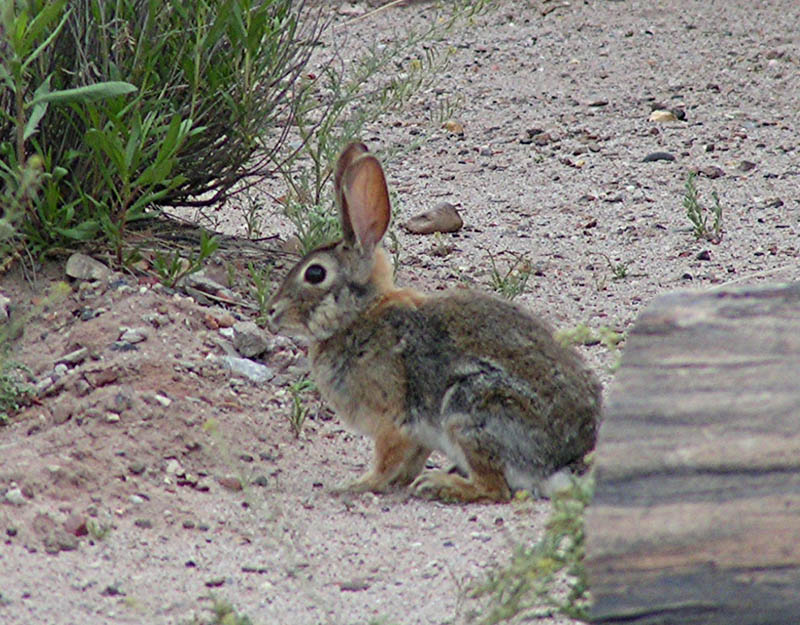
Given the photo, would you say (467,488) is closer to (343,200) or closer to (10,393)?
(343,200)

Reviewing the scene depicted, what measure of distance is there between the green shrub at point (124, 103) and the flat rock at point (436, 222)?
1.68 m

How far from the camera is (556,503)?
10.7ft

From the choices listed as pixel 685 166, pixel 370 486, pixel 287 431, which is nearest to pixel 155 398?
pixel 287 431

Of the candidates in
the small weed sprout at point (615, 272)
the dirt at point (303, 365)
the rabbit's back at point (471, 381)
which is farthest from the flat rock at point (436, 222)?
the rabbit's back at point (471, 381)

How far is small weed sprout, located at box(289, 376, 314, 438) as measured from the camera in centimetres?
566

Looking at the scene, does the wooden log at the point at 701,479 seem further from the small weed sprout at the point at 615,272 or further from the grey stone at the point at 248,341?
the small weed sprout at the point at 615,272

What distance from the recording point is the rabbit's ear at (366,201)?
5.42m

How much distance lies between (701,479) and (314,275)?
8.89 feet

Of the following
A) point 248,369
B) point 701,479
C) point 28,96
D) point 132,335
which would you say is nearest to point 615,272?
point 248,369

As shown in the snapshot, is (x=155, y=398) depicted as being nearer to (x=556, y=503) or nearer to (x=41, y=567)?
(x=41, y=567)

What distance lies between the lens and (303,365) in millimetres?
6242

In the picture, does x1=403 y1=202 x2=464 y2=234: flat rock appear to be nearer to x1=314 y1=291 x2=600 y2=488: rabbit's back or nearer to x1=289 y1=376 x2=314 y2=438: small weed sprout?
x1=289 y1=376 x2=314 y2=438: small weed sprout

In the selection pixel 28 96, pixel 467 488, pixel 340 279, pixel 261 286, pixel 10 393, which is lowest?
pixel 467 488

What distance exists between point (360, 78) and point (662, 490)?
4.44 meters
